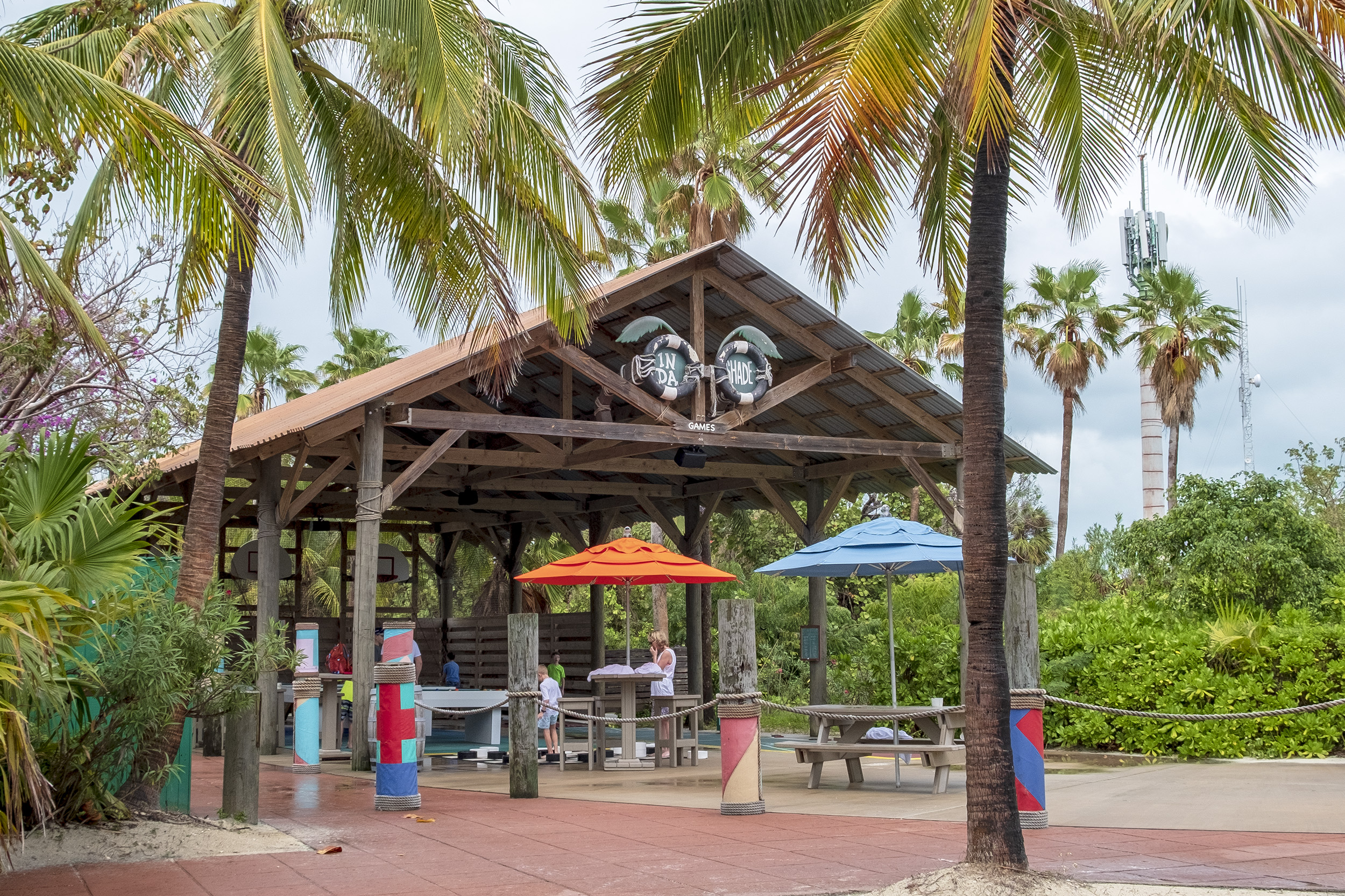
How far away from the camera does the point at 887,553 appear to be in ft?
39.4

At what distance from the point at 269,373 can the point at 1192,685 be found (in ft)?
83.2

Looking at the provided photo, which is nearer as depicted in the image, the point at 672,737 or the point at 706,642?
the point at 672,737

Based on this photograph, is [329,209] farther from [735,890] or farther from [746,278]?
[735,890]

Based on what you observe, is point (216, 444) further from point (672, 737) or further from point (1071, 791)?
point (1071, 791)

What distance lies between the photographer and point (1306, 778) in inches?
435

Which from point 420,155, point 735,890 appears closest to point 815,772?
point 735,890

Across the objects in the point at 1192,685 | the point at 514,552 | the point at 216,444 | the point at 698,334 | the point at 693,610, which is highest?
the point at 698,334

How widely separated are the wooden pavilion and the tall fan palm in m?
1.03

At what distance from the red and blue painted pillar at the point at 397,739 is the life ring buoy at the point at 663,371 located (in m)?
4.91

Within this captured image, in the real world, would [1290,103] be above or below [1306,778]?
above

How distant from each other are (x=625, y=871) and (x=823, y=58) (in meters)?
4.45

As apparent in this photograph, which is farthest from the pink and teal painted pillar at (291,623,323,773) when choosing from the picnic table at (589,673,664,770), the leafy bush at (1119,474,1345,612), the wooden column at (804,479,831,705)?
the leafy bush at (1119,474,1345,612)

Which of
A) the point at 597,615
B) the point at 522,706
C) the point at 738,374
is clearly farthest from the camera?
the point at 597,615

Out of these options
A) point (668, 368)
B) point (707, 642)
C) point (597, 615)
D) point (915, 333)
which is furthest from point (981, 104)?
point (915, 333)
